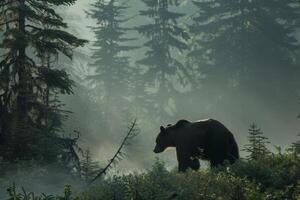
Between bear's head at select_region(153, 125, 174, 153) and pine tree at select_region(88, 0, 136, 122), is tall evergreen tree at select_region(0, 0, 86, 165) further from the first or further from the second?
pine tree at select_region(88, 0, 136, 122)

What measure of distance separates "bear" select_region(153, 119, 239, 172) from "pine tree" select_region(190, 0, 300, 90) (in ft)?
134

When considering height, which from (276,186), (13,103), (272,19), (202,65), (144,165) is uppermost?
(272,19)

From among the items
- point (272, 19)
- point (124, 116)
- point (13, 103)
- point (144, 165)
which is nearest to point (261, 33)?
point (272, 19)

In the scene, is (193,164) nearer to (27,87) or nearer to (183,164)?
(183,164)

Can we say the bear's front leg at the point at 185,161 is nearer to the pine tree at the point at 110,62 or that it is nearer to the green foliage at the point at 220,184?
the green foliage at the point at 220,184

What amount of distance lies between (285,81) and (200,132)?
4198cm

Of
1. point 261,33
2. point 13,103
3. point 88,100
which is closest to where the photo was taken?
point 13,103

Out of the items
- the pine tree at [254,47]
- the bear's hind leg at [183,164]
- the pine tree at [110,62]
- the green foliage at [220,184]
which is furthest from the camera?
the pine tree at [110,62]

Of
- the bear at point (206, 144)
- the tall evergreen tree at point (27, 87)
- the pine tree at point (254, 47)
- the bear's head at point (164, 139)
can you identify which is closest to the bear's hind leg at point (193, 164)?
the bear at point (206, 144)

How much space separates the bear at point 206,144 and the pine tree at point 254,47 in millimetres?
40943

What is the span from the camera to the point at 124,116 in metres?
53.5

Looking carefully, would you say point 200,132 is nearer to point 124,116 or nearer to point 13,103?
point 13,103

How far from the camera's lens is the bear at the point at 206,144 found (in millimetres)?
14445

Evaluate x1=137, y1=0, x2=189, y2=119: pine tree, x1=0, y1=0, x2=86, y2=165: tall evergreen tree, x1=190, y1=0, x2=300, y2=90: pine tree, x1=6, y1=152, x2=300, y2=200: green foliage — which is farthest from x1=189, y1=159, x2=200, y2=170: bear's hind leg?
x1=137, y1=0, x2=189, y2=119: pine tree
